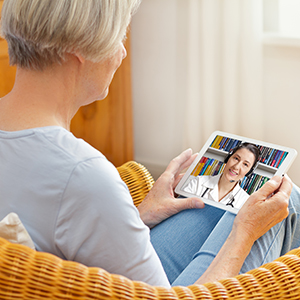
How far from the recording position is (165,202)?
45.0 inches

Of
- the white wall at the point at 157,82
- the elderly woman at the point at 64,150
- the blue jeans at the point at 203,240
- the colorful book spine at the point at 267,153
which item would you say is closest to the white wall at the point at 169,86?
the white wall at the point at 157,82

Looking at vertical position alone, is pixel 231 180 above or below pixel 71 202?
below

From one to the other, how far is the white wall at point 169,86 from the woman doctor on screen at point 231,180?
1010 millimetres

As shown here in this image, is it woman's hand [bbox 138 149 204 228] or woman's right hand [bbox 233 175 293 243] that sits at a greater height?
woman's right hand [bbox 233 175 293 243]

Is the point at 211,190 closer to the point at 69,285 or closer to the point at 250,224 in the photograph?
the point at 250,224

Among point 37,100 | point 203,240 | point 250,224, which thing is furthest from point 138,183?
point 37,100

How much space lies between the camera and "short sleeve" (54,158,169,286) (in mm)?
636

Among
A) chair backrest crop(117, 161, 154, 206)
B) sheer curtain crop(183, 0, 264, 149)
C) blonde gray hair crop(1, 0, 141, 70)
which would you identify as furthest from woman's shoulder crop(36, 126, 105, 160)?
sheer curtain crop(183, 0, 264, 149)

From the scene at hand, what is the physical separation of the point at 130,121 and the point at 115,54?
1546 millimetres

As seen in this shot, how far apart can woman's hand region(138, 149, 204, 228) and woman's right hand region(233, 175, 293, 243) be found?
18 cm

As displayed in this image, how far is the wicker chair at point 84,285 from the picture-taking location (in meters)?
0.57

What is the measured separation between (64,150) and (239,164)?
0.60 m

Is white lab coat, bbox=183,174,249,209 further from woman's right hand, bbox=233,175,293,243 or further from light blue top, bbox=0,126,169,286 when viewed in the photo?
light blue top, bbox=0,126,169,286

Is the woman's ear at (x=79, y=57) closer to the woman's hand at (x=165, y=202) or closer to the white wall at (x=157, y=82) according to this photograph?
the woman's hand at (x=165, y=202)
